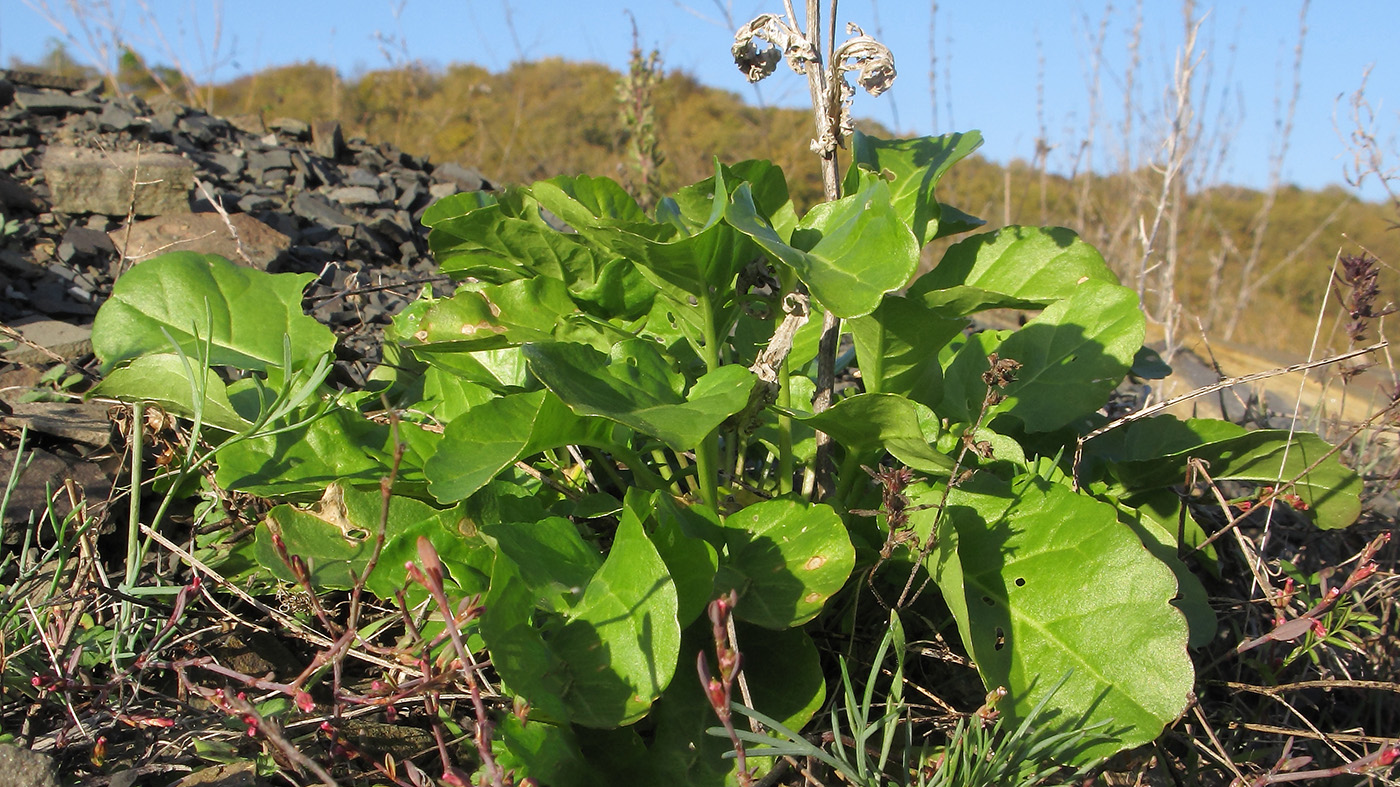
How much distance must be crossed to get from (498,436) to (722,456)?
0.56m

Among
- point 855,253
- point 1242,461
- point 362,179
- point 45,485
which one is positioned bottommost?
point 1242,461

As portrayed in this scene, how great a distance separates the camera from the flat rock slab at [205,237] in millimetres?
2250

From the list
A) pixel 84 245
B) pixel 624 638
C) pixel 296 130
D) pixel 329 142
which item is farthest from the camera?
pixel 296 130

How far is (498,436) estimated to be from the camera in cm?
106

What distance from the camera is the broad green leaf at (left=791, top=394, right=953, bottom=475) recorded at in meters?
1.03

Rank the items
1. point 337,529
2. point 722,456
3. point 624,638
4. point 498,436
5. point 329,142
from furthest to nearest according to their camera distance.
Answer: point 329,142 < point 722,456 < point 337,529 < point 498,436 < point 624,638

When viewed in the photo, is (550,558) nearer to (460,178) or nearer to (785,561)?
(785,561)

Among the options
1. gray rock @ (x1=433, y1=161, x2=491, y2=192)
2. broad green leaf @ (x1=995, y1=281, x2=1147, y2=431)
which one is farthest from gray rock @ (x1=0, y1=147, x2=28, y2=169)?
broad green leaf @ (x1=995, y1=281, x2=1147, y2=431)

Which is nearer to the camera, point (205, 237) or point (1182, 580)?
point (1182, 580)

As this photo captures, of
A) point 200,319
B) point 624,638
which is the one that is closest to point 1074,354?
point 624,638

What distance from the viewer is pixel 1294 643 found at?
1.38m

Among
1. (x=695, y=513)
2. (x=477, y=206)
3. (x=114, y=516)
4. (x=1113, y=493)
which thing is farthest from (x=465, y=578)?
(x=1113, y=493)

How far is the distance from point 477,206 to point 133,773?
2.75 ft

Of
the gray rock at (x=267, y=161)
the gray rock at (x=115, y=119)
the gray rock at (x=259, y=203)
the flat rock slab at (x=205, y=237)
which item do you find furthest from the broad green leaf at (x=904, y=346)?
Result: the gray rock at (x=115, y=119)
